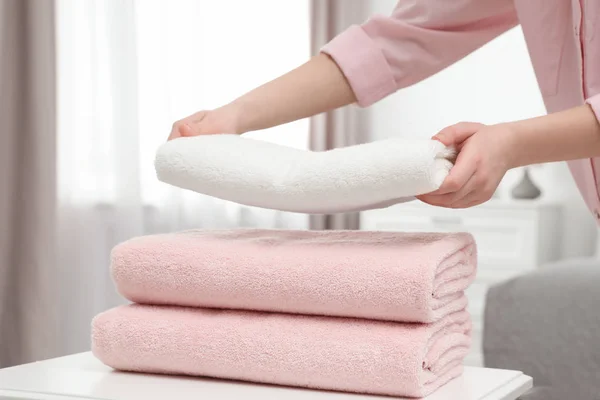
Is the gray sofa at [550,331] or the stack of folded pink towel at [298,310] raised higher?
the stack of folded pink towel at [298,310]

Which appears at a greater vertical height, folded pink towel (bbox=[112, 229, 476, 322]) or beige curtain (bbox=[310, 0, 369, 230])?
beige curtain (bbox=[310, 0, 369, 230])

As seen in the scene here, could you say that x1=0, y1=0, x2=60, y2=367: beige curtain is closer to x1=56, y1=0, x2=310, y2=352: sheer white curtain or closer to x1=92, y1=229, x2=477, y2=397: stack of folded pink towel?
x1=56, y1=0, x2=310, y2=352: sheer white curtain

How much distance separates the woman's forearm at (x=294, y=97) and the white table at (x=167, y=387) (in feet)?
1.14

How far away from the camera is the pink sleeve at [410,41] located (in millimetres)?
1093

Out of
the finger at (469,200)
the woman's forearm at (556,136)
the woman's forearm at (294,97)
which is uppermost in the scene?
the woman's forearm at (294,97)

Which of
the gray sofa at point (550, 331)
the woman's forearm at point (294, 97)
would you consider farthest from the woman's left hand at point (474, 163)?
the gray sofa at point (550, 331)

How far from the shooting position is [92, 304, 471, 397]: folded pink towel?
0.72 metres

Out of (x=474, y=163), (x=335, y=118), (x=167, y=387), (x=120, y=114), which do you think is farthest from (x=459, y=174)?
(x=335, y=118)

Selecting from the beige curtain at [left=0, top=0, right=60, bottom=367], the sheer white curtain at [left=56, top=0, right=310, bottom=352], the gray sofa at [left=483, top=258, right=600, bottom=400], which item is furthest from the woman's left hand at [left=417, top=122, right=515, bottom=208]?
the sheer white curtain at [left=56, top=0, right=310, bottom=352]

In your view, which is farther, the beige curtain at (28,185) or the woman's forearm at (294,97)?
the beige curtain at (28,185)

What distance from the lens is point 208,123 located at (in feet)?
3.25

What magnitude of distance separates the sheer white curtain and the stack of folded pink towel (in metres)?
1.81

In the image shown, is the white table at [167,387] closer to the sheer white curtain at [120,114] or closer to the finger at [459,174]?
the finger at [459,174]

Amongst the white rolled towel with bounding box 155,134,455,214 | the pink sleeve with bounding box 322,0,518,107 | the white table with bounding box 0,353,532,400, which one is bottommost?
the white table with bounding box 0,353,532,400
